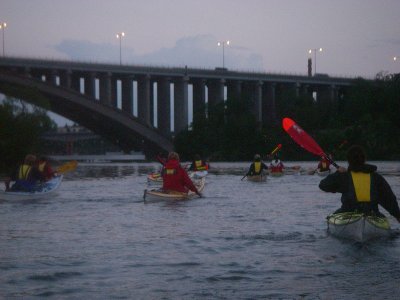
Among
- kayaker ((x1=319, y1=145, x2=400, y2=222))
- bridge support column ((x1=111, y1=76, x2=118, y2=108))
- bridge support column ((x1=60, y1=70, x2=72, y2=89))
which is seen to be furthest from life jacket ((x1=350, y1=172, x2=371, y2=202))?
bridge support column ((x1=111, y1=76, x2=118, y2=108))

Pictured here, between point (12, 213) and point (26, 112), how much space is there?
41679 millimetres

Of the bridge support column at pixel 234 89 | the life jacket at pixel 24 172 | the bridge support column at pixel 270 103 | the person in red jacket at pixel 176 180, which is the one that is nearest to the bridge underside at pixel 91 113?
the bridge support column at pixel 234 89

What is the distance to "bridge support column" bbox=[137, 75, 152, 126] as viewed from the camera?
272 ft

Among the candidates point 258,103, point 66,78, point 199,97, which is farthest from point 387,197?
point 258,103

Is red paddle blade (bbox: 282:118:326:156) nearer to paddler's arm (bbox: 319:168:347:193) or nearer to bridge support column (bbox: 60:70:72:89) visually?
paddler's arm (bbox: 319:168:347:193)

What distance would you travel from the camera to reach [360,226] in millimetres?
12461

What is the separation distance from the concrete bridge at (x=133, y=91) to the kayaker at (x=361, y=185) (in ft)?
171

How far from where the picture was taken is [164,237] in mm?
14344

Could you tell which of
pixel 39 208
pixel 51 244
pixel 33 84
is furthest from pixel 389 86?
pixel 51 244

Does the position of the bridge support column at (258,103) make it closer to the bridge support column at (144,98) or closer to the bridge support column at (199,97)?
the bridge support column at (199,97)

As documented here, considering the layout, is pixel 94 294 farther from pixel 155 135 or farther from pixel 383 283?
pixel 155 135

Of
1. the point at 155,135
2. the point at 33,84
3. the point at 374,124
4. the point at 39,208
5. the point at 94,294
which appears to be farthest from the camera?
the point at 374,124

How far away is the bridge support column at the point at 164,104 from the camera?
8762cm

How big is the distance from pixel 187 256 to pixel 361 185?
114 inches
